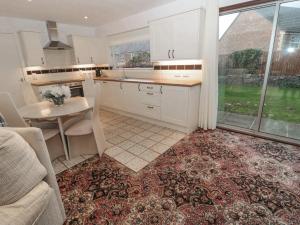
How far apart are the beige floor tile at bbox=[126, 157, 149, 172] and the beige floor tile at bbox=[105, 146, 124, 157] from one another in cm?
34

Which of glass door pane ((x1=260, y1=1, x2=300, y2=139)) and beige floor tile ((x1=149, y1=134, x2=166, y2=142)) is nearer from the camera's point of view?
glass door pane ((x1=260, y1=1, x2=300, y2=139))

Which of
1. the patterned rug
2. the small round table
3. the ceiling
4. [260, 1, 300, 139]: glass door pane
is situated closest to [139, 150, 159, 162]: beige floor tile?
the patterned rug

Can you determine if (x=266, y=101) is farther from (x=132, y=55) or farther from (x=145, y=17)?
(x=132, y=55)

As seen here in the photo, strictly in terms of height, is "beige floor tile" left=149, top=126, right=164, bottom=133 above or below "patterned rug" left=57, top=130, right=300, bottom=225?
above

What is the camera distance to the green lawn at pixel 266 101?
266 cm

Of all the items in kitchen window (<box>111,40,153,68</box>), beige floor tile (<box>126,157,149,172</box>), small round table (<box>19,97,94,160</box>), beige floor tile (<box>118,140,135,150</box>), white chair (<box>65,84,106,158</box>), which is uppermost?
kitchen window (<box>111,40,153,68</box>)

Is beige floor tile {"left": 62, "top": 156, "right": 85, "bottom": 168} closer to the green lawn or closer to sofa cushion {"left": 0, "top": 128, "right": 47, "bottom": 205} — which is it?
sofa cushion {"left": 0, "top": 128, "right": 47, "bottom": 205}

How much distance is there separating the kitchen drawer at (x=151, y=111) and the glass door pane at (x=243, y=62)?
1255 millimetres

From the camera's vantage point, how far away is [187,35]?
113 inches

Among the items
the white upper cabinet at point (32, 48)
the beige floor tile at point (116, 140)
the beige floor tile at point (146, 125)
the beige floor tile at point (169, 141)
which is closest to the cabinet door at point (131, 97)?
the beige floor tile at point (146, 125)

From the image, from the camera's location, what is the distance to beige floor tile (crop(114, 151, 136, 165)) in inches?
90.1

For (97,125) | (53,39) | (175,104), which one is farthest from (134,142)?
(53,39)

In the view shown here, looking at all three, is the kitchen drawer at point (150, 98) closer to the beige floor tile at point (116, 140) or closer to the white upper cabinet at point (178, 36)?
the white upper cabinet at point (178, 36)

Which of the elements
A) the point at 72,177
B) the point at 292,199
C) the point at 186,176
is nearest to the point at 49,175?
the point at 72,177
